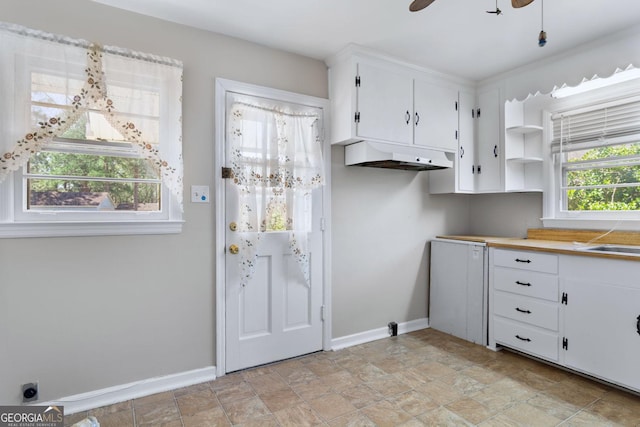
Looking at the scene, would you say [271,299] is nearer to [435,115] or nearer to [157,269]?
[157,269]

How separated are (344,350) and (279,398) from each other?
35.0 inches

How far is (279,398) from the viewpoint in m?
2.19

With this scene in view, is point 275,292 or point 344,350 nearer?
point 275,292

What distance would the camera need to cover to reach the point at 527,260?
2678 mm

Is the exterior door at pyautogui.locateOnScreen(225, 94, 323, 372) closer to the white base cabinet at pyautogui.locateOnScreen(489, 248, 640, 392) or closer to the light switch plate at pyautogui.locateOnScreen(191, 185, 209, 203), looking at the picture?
the light switch plate at pyautogui.locateOnScreen(191, 185, 209, 203)

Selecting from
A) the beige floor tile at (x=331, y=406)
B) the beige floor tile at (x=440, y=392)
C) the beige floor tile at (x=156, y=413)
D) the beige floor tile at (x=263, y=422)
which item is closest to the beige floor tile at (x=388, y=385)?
the beige floor tile at (x=440, y=392)

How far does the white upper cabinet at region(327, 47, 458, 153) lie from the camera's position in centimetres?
272

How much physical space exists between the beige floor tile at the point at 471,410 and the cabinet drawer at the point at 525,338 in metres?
0.86

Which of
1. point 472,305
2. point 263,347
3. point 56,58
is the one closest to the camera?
point 56,58

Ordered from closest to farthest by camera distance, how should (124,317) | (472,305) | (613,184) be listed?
(124,317), (613,184), (472,305)

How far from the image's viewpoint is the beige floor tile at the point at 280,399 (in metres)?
2.10

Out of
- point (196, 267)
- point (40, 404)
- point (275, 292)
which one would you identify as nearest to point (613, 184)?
point (275, 292)

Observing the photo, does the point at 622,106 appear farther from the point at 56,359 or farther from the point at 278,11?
the point at 56,359

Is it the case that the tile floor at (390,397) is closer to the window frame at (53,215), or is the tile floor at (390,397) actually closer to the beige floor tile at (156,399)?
the beige floor tile at (156,399)
